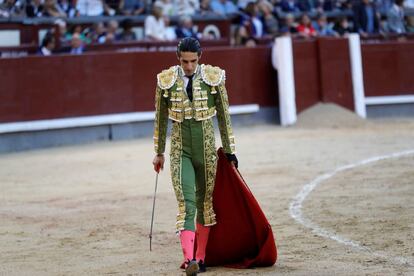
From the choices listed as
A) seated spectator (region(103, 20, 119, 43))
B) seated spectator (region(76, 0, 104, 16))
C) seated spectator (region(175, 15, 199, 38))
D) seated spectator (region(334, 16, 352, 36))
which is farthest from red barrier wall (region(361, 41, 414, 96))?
seated spectator (region(76, 0, 104, 16))

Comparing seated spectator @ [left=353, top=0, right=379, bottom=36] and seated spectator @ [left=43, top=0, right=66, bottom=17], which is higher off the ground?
seated spectator @ [left=43, top=0, right=66, bottom=17]

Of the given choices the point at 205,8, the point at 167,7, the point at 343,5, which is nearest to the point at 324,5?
the point at 343,5

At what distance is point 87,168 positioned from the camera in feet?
34.7

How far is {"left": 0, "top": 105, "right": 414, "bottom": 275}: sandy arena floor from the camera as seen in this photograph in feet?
18.1

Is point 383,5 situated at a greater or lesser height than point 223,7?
lesser

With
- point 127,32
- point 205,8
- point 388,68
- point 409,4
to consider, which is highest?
point 205,8

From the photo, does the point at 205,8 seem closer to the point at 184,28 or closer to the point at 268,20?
the point at 268,20

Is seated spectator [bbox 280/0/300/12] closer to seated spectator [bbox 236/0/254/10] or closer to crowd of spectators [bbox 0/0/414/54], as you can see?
crowd of spectators [bbox 0/0/414/54]

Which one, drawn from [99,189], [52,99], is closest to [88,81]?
[52,99]

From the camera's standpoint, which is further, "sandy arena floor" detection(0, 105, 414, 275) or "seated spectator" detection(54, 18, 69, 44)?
"seated spectator" detection(54, 18, 69, 44)

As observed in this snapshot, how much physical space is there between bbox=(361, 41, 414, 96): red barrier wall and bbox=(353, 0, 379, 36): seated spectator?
864mm

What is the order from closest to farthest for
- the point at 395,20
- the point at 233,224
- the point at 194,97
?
the point at 194,97 < the point at 233,224 < the point at 395,20

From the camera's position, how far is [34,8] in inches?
535

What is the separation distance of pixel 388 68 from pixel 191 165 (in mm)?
11314
